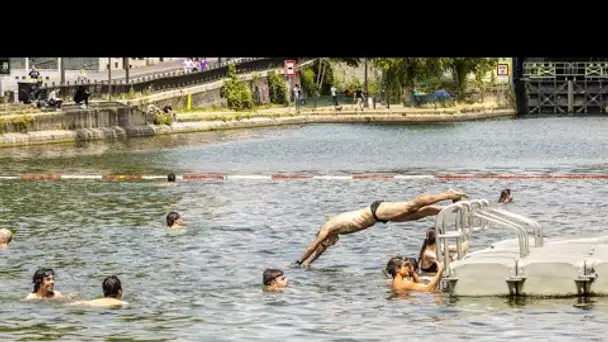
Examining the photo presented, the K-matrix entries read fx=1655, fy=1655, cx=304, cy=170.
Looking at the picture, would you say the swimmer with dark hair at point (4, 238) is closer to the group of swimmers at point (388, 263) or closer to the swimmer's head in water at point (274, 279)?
the group of swimmers at point (388, 263)

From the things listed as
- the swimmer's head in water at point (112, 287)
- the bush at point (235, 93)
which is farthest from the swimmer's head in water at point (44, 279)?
the bush at point (235, 93)

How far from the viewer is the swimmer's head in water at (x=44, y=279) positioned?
39.7m

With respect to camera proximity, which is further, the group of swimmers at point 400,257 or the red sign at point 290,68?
the red sign at point 290,68

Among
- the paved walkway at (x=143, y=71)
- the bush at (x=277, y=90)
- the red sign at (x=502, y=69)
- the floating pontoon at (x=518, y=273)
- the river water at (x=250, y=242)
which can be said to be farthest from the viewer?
the bush at (x=277, y=90)

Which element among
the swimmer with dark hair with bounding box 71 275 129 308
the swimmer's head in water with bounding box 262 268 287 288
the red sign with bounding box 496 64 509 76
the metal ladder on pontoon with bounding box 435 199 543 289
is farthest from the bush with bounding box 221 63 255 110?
the swimmer with dark hair with bounding box 71 275 129 308

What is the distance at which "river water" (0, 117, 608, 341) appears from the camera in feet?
123

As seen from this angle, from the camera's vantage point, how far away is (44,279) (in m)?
39.9

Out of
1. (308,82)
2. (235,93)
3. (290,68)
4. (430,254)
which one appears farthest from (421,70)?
(430,254)

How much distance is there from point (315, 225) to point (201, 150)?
170ft

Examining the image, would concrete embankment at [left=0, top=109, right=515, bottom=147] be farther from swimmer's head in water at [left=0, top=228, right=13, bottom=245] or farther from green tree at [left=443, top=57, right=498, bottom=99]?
swimmer's head in water at [left=0, top=228, right=13, bottom=245]

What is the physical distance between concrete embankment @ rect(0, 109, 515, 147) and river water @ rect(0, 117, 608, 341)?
200 cm
